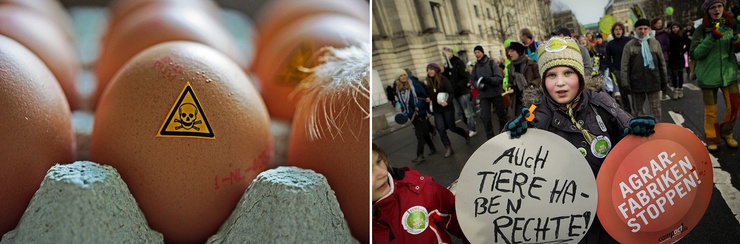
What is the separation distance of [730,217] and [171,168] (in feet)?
6.21

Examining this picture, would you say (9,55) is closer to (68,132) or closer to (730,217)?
(68,132)

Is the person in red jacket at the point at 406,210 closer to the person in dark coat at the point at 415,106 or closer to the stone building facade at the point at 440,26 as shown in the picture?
the stone building facade at the point at 440,26

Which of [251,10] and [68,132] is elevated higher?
[251,10]

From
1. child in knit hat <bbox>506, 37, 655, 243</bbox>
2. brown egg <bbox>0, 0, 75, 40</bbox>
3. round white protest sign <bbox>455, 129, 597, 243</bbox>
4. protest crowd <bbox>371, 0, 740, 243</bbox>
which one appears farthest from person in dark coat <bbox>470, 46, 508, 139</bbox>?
brown egg <bbox>0, 0, 75, 40</bbox>

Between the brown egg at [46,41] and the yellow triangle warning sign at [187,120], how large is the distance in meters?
0.24

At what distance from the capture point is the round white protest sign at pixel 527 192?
114cm

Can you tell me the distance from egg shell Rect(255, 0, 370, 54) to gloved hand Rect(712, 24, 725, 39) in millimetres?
1637

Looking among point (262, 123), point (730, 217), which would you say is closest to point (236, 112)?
point (262, 123)

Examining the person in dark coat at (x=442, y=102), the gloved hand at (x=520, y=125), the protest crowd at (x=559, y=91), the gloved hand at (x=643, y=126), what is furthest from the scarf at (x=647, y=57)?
the gloved hand at (x=520, y=125)

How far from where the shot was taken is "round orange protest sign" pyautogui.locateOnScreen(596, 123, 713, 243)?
1.10m

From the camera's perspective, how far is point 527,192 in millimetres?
1153

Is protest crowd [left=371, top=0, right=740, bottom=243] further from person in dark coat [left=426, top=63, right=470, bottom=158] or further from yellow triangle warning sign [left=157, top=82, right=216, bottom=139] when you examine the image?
yellow triangle warning sign [left=157, top=82, right=216, bottom=139]

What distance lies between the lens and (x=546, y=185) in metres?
1.15

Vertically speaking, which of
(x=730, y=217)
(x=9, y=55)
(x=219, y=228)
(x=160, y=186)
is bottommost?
(x=730, y=217)
